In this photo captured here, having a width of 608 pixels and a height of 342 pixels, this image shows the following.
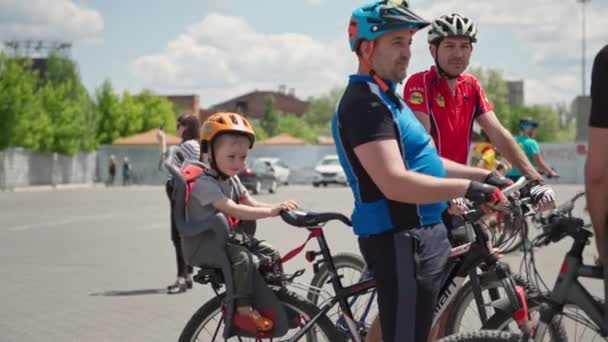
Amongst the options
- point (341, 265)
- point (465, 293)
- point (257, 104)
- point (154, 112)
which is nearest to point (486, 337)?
point (465, 293)

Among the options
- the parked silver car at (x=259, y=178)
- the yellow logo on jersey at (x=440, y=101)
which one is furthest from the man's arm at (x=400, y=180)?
the parked silver car at (x=259, y=178)

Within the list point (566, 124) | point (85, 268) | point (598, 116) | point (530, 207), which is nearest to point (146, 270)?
point (85, 268)

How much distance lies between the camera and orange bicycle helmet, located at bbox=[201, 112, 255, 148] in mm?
4605

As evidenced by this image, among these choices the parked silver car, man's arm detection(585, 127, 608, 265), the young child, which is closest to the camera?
man's arm detection(585, 127, 608, 265)

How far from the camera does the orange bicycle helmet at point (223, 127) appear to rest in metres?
4.61

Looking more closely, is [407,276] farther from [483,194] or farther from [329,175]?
[329,175]

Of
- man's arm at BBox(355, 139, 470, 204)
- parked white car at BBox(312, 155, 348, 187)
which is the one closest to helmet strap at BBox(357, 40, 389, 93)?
man's arm at BBox(355, 139, 470, 204)

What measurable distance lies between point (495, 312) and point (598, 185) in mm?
1130

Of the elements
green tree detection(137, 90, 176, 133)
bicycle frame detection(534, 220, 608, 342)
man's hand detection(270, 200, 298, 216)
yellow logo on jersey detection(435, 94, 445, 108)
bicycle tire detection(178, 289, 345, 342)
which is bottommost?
bicycle tire detection(178, 289, 345, 342)

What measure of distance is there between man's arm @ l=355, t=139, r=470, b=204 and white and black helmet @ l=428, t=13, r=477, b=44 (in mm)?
1898

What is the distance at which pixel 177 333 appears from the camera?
6965mm

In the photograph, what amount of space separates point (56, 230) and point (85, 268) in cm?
677

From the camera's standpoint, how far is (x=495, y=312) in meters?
3.76

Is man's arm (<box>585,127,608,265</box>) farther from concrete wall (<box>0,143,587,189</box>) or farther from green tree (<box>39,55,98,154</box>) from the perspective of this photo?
green tree (<box>39,55,98,154</box>)
